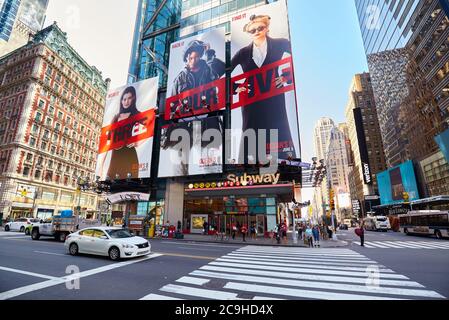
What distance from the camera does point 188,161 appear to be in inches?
1151

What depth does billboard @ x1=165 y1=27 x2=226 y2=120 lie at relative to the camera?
3170cm

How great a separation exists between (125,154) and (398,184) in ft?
212

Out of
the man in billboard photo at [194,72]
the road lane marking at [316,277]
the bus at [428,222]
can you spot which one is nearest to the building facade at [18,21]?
the man in billboard photo at [194,72]

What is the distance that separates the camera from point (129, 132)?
1432 inches

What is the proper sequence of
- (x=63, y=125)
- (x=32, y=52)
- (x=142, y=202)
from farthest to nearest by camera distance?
(x=63, y=125), (x=32, y=52), (x=142, y=202)

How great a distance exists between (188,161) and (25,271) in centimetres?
2170

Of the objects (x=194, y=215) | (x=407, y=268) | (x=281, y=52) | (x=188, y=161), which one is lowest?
(x=407, y=268)

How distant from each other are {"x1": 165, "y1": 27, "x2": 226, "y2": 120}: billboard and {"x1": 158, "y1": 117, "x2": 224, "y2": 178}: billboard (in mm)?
2789

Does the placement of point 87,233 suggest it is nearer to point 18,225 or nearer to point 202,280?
point 202,280

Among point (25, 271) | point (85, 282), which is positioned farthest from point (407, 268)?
point (25, 271)

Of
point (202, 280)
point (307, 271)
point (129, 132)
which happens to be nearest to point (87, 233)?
point (202, 280)

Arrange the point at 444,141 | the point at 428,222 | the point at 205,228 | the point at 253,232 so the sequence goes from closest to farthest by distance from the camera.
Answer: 1. the point at 428,222
2. the point at 253,232
3. the point at 205,228
4. the point at 444,141
